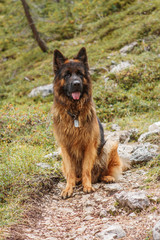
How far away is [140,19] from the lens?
14148 mm

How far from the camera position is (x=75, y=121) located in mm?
4449

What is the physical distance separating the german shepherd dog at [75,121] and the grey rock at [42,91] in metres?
7.16

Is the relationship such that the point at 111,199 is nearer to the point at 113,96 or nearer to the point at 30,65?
the point at 113,96

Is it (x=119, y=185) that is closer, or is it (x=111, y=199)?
(x=111, y=199)

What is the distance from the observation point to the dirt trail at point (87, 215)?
8.78 ft

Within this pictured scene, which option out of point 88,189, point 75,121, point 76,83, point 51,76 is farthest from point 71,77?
point 51,76

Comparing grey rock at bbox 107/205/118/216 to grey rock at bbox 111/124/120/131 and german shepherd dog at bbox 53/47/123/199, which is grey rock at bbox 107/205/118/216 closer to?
german shepherd dog at bbox 53/47/123/199

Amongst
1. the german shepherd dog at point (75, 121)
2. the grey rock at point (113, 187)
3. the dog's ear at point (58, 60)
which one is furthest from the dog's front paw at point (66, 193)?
the dog's ear at point (58, 60)

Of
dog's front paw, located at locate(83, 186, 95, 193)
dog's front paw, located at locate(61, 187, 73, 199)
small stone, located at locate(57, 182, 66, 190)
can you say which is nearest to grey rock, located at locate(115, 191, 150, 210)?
dog's front paw, located at locate(83, 186, 95, 193)

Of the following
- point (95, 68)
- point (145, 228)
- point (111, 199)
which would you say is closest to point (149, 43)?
point (95, 68)

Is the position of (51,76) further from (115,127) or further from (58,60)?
(58,60)

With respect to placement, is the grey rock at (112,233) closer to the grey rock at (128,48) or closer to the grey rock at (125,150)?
the grey rock at (125,150)

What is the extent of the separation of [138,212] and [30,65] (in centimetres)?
1456

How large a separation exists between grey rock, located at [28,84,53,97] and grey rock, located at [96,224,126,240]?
9.49m
